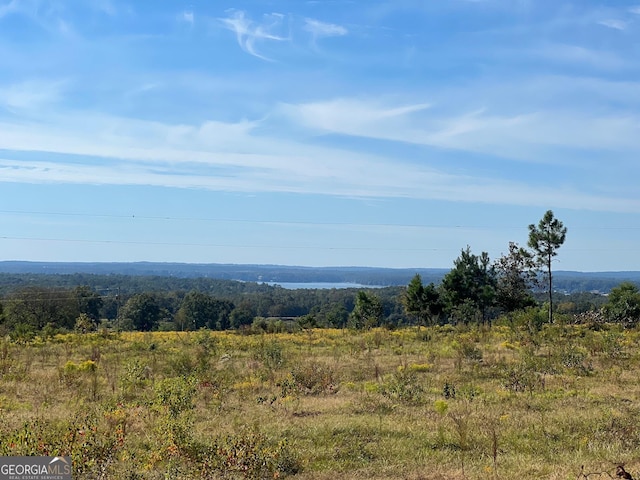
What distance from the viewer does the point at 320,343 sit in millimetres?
20797

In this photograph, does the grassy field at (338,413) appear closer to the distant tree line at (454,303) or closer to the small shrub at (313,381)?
the small shrub at (313,381)

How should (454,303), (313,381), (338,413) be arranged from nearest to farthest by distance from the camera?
(338,413) < (313,381) < (454,303)

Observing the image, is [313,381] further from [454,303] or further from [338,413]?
[454,303]

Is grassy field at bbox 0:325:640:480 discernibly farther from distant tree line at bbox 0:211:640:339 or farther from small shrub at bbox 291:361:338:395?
distant tree line at bbox 0:211:640:339

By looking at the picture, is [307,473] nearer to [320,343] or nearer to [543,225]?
[320,343]

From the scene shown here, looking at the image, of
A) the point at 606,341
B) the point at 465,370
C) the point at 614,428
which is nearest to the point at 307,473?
the point at 614,428

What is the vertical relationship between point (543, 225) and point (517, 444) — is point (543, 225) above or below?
above

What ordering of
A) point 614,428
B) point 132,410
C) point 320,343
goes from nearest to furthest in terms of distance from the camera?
1. point 614,428
2. point 132,410
3. point 320,343

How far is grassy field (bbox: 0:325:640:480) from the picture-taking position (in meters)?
6.29

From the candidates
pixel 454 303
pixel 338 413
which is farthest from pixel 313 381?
pixel 454 303

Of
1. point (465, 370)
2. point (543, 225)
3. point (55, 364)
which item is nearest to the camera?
point (465, 370)

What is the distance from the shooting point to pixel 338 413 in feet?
31.0

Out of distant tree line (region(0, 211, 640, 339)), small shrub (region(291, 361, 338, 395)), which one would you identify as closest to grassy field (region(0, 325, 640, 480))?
small shrub (region(291, 361, 338, 395))

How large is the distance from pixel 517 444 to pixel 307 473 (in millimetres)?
2924
